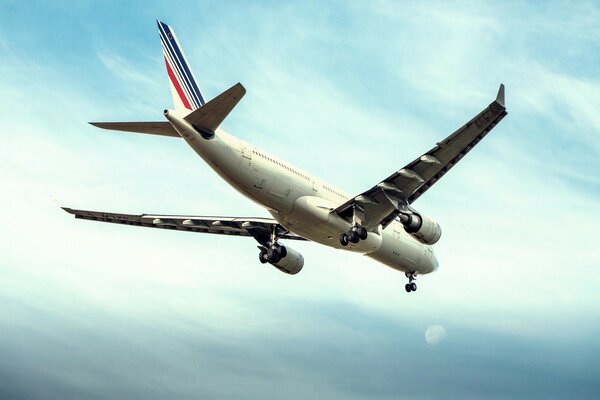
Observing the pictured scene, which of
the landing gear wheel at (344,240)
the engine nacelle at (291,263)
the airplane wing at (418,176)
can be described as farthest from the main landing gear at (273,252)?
the airplane wing at (418,176)

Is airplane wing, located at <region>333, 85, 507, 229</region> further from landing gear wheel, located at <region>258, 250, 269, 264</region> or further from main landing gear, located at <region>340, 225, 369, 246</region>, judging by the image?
landing gear wheel, located at <region>258, 250, 269, 264</region>

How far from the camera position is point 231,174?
31.9 m

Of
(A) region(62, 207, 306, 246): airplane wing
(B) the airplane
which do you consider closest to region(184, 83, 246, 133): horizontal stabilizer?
(B) the airplane

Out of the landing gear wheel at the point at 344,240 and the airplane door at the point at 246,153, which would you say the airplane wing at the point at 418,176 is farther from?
the airplane door at the point at 246,153

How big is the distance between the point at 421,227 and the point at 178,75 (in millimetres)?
12525

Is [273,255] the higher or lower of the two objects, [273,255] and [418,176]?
the lower

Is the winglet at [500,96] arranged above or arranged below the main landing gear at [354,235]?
above

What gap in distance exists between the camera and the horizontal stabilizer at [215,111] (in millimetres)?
28859

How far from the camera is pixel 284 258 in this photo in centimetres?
3956

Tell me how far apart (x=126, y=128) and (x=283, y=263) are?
12083 millimetres

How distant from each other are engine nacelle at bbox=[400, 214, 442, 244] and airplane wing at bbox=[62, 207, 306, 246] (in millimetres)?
6771

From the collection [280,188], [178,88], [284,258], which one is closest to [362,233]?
[280,188]

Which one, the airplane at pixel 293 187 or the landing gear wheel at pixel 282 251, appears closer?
the airplane at pixel 293 187

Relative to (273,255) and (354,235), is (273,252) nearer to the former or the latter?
(273,255)
